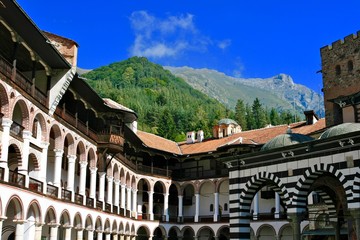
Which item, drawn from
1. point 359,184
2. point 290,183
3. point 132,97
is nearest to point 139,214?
point 290,183

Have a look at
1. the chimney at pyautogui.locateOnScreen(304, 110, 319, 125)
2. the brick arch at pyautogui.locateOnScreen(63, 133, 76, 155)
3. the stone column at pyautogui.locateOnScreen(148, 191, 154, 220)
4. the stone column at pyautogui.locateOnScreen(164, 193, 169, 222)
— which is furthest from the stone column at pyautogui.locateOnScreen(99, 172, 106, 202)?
the chimney at pyautogui.locateOnScreen(304, 110, 319, 125)

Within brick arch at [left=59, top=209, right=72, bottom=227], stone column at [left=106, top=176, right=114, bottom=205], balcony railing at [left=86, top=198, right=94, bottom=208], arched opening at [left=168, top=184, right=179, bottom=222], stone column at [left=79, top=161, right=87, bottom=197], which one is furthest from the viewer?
arched opening at [left=168, top=184, right=179, bottom=222]

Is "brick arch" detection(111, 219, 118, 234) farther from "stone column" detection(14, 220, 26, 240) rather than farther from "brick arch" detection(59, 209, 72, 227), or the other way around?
"stone column" detection(14, 220, 26, 240)

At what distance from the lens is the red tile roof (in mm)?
46469

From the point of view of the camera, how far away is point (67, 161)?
33.7 meters

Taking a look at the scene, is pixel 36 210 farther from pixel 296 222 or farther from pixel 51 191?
pixel 296 222

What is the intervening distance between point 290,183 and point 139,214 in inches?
1120

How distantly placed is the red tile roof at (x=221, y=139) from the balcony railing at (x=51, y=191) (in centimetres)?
2021

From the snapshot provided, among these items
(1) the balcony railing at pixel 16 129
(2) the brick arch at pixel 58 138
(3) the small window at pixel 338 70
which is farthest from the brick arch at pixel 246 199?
(3) the small window at pixel 338 70

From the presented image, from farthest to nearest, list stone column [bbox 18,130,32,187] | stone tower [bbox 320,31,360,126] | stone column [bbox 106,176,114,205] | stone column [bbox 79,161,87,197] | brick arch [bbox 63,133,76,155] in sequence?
stone column [bbox 106,176,114,205], stone tower [bbox 320,31,360,126], stone column [bbox 79,161,87,197], brick arch [bbox 63,133,76,155], stone column [bbox 18,130,32,187]

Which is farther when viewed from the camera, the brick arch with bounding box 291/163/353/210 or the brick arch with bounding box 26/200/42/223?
the brick arch with bounding box 26/200/42/223

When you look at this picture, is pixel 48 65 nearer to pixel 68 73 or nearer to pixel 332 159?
pixel 68 73

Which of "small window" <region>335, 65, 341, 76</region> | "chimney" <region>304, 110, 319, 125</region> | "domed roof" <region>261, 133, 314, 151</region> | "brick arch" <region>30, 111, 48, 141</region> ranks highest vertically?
"small window" <region>335, 65, 341, 76</region>

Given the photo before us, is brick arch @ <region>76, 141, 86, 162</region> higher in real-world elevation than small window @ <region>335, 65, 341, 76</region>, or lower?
lower
